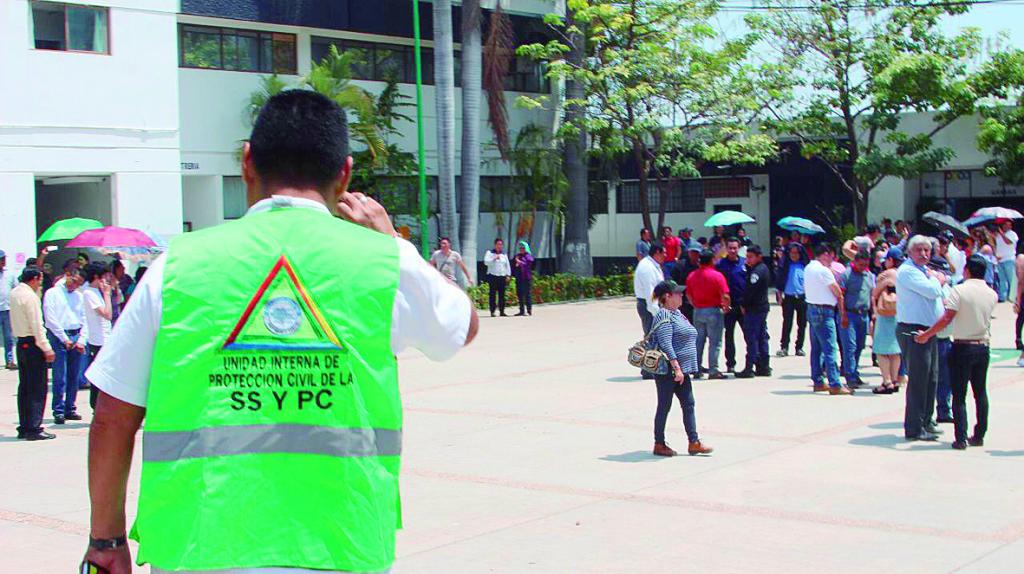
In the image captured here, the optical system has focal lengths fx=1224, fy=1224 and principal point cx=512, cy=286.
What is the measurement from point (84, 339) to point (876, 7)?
73.9 feet

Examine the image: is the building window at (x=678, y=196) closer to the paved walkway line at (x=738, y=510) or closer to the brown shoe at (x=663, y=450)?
the brown shoe at (x=663, y=450)

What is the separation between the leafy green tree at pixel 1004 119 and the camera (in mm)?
29062

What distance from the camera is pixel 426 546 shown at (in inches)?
287

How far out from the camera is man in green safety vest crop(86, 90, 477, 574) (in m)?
2.56

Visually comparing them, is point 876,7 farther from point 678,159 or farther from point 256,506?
point 256,506

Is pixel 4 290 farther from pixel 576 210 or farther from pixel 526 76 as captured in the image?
pixel 526 76

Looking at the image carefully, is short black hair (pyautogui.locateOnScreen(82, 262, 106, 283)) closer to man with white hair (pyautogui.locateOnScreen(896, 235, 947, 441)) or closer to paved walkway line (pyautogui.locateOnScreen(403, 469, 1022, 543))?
paved walkway line (pyautogui.locateOnScreen(403, 469, 1022, 543))

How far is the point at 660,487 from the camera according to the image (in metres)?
8.88

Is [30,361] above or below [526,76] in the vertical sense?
below

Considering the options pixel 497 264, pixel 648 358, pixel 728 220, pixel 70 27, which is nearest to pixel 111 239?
pixel 70 27

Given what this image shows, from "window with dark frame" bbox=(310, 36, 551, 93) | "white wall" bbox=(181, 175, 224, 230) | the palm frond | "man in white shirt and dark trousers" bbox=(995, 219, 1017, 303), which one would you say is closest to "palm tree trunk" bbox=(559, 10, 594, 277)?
the palm frond

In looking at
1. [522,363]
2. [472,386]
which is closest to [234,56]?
[522,363]

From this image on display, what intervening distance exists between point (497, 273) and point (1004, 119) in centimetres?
1363

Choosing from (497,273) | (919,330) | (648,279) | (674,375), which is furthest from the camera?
(497,273)
